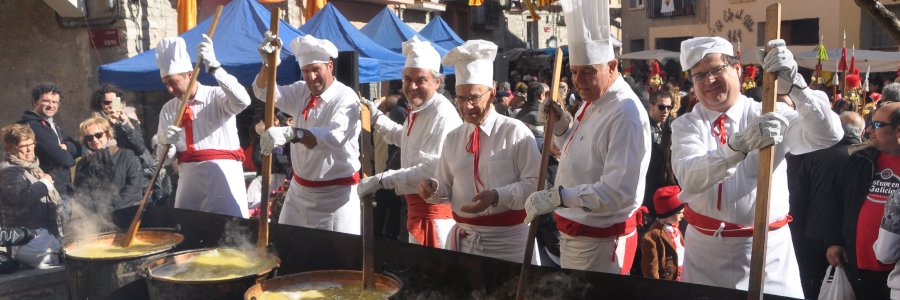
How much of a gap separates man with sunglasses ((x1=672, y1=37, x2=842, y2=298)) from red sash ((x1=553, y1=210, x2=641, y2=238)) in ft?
0.86

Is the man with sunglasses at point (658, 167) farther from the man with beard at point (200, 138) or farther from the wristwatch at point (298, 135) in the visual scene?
the man with beard at point (200, 138)

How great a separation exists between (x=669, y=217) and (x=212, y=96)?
2.99m

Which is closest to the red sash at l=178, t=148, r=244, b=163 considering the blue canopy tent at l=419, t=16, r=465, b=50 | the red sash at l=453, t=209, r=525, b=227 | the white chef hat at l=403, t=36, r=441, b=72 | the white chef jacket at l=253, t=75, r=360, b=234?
the white chef jacket at l=253, t=75, r=360, b=234

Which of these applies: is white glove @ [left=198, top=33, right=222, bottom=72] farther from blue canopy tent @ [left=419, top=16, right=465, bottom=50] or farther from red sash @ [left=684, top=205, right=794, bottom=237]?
blue canopy tent @ [left=419, top=16, right=465, bottom=50]

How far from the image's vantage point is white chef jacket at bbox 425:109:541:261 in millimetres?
3805

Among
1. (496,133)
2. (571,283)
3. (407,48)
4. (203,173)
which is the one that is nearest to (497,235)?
(496,133)

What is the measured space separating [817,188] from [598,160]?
1.96 meters

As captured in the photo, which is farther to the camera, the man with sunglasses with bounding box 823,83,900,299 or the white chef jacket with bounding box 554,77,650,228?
the man with sunglasses with bounding box 823,83,900,299

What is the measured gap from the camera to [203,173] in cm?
531

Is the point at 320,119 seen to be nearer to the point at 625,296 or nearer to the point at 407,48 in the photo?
the point at 407,48

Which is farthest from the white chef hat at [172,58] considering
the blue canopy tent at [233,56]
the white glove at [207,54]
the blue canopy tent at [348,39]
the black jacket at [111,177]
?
the blue canopy tent at [348,39]

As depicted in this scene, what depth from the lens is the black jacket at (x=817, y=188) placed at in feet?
14.6

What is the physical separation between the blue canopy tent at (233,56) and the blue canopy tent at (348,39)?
36.5 inches

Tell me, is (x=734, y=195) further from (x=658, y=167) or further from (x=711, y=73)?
(x=658, y=167)
